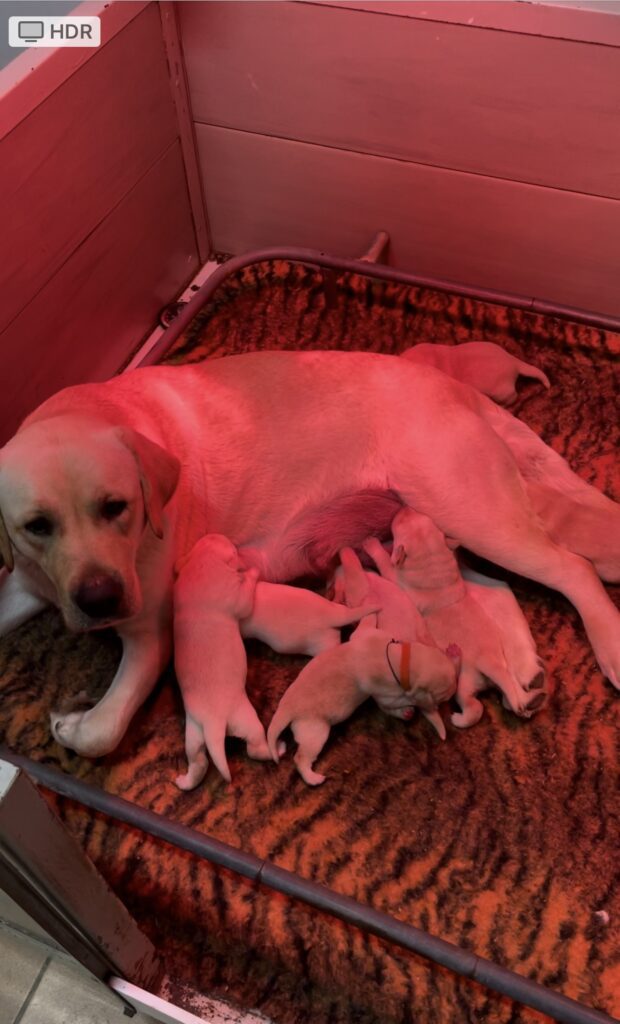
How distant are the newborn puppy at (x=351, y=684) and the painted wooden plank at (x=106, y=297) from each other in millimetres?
1090

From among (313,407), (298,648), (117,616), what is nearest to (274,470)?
(313,407)

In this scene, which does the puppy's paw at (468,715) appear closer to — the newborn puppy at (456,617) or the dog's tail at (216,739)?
the newborn puppy at (456,617)

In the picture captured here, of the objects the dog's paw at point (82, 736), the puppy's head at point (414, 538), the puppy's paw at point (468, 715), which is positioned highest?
the puppy's head at point (414, 538)

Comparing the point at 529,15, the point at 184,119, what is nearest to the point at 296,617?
the point at 529,15

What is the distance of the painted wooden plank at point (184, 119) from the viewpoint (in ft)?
7.75

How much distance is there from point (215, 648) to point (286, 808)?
13.5 inches

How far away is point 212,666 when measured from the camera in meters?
1.66

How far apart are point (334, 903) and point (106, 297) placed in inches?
69.7

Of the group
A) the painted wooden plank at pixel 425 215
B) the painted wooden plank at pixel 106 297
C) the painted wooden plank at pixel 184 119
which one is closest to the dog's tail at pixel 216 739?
the painted wooden plank at pixel 106 297

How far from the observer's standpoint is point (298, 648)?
181 cm

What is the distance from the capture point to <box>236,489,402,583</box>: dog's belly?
1963 mm

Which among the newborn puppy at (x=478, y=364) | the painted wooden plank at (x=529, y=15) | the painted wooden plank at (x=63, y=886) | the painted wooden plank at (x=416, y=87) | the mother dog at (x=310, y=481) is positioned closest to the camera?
the painted wooden plank at (x=63, y=886)

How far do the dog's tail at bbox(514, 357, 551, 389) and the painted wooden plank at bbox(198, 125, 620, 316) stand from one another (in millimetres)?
331

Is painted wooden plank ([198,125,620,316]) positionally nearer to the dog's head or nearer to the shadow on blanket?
the shadow on blanket
